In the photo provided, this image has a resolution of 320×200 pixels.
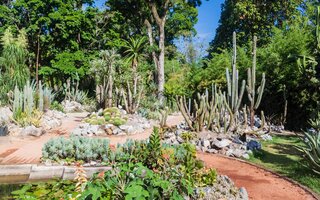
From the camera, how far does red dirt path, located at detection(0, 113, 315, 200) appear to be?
6074 mm

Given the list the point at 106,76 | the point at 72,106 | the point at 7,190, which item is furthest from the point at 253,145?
the point at 72,106

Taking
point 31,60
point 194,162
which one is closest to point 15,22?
point 31,60

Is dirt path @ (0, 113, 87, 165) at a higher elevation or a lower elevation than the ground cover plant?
lower

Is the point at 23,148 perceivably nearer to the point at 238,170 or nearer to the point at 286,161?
the point at 238,170

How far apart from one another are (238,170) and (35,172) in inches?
183

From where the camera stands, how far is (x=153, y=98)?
2148cm

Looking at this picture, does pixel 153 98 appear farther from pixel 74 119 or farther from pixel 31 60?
pixel 31 60

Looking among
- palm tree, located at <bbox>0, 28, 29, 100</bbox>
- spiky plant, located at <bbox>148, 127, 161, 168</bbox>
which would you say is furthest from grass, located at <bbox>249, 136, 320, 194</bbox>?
palm tree, located at <bbox>0, 28, 29, 100</bbox>

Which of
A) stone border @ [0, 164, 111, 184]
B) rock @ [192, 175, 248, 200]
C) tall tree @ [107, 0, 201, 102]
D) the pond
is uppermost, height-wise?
tall tree @ [107, 0, 201, 102]

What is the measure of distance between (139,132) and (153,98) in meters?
8.19

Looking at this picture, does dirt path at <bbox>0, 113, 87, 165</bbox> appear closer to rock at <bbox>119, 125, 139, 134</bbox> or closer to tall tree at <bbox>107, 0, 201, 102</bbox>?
rock at <bbox>119, 125, 139, 134</bbox>

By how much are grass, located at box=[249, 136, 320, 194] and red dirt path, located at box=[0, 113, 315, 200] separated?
31cm

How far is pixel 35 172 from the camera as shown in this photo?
24.3ft

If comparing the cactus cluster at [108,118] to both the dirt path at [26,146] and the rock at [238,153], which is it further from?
the rock at [238,153]
